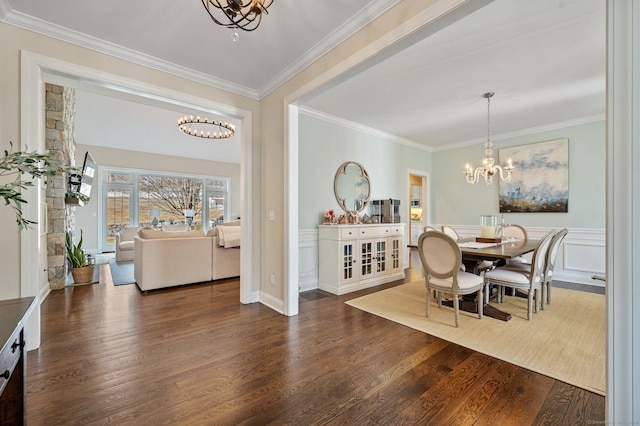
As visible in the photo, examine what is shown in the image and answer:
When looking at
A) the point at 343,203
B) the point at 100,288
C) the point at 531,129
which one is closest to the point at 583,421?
the point at 343,203

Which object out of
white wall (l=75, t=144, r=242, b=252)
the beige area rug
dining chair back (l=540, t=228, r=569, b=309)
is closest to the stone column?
white wall (l=75, t=144, r=242, b=252)

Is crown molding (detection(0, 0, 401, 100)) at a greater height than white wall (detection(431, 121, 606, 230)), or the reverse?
crown molding (detection(0, 0, 401, 100))

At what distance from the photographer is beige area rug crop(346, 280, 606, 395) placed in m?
2.05

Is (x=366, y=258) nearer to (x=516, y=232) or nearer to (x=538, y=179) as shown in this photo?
(x=516, y=232)

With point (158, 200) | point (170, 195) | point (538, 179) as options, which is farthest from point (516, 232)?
point (158, 200)

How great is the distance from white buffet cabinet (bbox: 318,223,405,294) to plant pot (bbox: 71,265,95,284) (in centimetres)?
369

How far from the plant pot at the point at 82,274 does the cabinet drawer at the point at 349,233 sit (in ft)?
13.3

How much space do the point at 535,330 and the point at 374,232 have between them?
7.45ft

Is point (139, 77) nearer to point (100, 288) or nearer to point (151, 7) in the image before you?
point (151, 7)

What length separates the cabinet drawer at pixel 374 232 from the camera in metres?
4.24

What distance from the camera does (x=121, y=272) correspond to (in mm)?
5355

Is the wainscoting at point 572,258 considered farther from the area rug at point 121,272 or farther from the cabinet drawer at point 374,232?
the area rug at point 121,272

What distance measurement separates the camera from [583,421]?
1.52 m

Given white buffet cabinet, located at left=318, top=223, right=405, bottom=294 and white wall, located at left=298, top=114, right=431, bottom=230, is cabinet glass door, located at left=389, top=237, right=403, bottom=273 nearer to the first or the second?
white buffet cabinet, located at left=318, top=223, right=405, bottom=294
